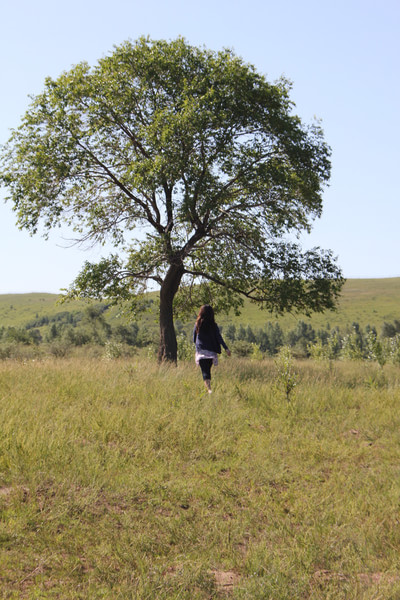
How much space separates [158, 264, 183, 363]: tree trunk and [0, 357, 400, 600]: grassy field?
750cm

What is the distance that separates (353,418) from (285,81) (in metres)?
13.7

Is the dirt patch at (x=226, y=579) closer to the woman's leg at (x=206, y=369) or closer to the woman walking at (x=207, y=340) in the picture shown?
the woman's leg at (x=206, y=369)

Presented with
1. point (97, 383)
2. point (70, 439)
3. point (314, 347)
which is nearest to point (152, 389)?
point (97, 383)

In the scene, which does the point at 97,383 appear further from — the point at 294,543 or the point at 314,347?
the point at 314,347

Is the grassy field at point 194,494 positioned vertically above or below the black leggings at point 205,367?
below

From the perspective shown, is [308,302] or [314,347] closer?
[308,302]

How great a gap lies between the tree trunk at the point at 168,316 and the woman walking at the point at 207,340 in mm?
5766

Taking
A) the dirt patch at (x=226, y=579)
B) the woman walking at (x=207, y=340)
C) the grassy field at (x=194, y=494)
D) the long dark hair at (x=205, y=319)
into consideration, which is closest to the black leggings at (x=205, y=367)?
the woman walking at (x=207, y=340)

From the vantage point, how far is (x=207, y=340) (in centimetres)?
1248

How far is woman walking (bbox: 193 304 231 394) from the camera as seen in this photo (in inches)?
483

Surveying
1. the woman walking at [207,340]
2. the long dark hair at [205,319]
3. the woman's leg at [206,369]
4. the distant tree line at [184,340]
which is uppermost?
the long dark hair at [205,319]

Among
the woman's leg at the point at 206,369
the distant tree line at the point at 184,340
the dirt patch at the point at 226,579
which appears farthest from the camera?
the distant tree line at the point at 184,340

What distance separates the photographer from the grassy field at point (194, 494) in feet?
13.9

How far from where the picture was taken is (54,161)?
56.0 feet
